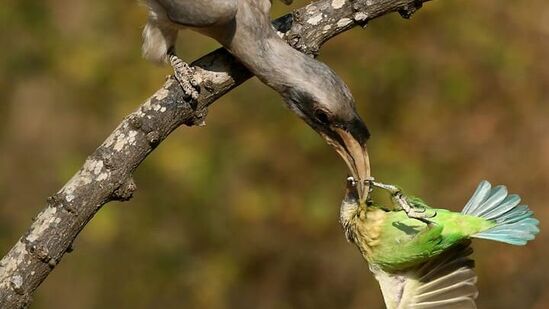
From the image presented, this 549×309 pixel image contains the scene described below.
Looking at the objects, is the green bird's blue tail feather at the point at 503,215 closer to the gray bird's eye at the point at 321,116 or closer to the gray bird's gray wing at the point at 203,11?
the gray bird's eye at the point at 321,116

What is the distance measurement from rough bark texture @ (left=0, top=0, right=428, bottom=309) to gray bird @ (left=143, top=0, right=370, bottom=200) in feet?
0.25

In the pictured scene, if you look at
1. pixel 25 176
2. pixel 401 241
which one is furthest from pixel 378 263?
pixel 25 176

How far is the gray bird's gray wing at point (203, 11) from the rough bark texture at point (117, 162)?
0.16 m

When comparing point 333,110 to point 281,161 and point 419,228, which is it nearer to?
point 419,228

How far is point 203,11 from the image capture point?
318cm

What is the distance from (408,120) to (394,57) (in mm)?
385

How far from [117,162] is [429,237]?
0.82 m

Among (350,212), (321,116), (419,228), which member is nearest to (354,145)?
(321,116)

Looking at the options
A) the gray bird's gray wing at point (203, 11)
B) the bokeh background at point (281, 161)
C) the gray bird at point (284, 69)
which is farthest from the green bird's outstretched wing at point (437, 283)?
the bokeh background at point (281, 161)

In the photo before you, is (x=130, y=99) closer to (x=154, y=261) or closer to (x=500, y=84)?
(x=154, y=261)

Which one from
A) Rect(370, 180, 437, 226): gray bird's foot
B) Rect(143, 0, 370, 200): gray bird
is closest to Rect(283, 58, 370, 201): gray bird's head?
Rect(143, 0, 370, 200): gray bird

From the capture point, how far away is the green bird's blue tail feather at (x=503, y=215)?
272 centimetres

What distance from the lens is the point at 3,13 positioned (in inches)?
257

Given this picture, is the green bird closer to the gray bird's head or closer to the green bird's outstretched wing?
the green bird's outstretched wing
